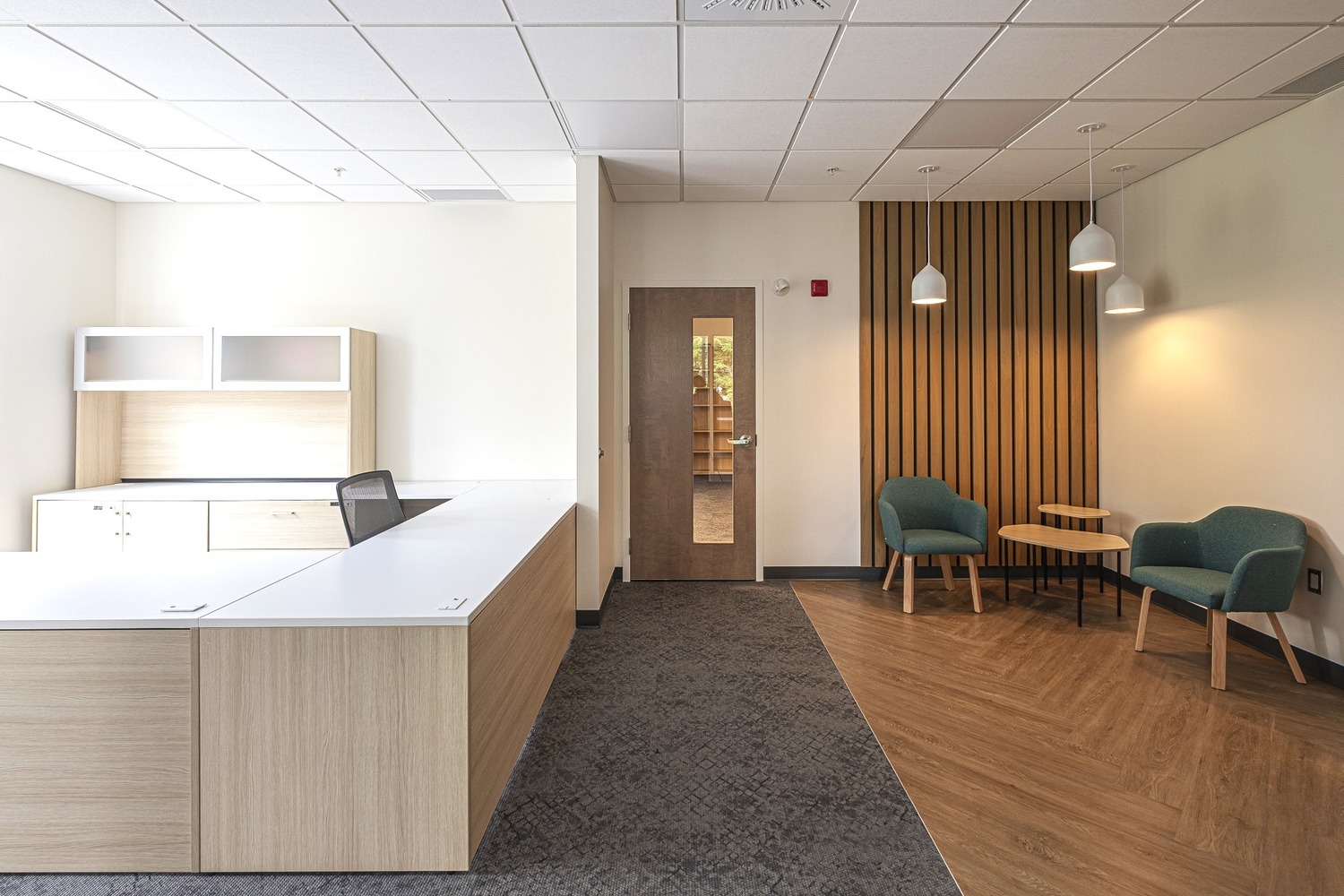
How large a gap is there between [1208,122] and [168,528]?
6.29 meters

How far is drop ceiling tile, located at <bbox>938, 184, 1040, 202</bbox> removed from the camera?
A: 4.59 meters

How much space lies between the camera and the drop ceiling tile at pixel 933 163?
3.96 metres

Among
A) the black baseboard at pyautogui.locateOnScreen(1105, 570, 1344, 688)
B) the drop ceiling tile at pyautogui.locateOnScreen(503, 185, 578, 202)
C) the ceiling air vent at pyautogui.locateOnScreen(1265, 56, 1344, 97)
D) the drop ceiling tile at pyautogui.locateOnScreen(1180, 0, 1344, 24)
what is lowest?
the black baseboard at pyautogui.locateOnScreen(1105, 570, 1344, 688)

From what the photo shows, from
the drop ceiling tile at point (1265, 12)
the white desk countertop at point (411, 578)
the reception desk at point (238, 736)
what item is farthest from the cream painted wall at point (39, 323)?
the drop ceiling tile at point (1265, 12)

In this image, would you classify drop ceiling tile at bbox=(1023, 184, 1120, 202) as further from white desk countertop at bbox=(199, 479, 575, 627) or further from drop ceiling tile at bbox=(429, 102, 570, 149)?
white desk countertop at bbox=(199, 479, 575, 627)

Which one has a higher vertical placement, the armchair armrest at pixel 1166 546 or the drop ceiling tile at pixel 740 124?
the drop ceiling tile at pixel 740 124

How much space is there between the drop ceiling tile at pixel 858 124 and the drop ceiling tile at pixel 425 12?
158 centimetres

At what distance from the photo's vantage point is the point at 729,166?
13.7 ft

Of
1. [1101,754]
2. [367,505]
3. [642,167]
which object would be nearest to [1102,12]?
[642,167]

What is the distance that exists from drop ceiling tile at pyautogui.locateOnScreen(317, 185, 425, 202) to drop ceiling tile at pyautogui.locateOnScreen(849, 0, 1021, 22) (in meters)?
3.26

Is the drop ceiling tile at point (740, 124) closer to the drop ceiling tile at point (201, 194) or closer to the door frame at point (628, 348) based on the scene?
the door frame at point (628, 348)

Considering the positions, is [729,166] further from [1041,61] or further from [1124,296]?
[1124,296]

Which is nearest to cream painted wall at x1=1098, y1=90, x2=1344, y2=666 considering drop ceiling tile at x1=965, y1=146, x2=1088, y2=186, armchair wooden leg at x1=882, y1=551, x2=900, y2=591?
drop ceiling tile at x1=965, y1=146, x2=1088, y2=186

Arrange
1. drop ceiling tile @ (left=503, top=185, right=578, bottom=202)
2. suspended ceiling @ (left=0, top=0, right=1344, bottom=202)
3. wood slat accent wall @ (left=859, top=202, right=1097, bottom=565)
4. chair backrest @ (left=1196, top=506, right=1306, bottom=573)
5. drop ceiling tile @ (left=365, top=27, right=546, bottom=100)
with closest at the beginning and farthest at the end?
suspended ceiling @ (left=0, top=0, right=1344, bottom=202) < drop ceiling tile @ (left=365, top=27, right=546, bottom=100) < chair backrest @ (left=1196, top=506, right=1306, bottom=573) < drop ceiling tile @ (left=503, top=185, right=578, bottom=202) < wood slat accent wall @ (left=859, top=202, right=1097, bottom=565)
